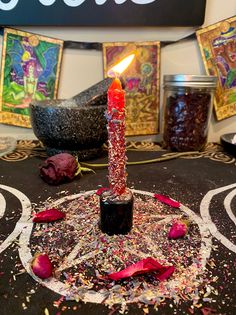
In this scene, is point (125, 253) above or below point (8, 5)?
below

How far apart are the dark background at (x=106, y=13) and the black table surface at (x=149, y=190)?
364 mm

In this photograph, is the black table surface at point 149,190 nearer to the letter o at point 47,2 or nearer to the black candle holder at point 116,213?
the black candle holder at point 116,213

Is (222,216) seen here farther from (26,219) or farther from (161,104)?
(161,104)

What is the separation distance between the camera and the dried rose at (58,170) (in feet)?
1.98

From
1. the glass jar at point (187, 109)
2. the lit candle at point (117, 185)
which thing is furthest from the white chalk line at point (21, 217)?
the glass jar at point (187, 109)

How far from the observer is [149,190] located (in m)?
0.59

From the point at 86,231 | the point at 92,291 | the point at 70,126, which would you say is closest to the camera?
the point at 92,291

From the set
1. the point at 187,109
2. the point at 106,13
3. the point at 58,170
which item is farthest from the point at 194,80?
the point at 58,170

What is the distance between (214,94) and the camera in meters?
0.90

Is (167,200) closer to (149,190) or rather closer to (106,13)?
(149,190)

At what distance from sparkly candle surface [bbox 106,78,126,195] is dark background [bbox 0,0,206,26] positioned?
548 millimetres

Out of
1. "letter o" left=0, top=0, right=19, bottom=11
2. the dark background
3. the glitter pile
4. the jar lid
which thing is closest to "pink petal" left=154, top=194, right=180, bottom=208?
the glitter pile

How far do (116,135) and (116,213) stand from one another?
112mm

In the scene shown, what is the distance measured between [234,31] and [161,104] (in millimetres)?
307
